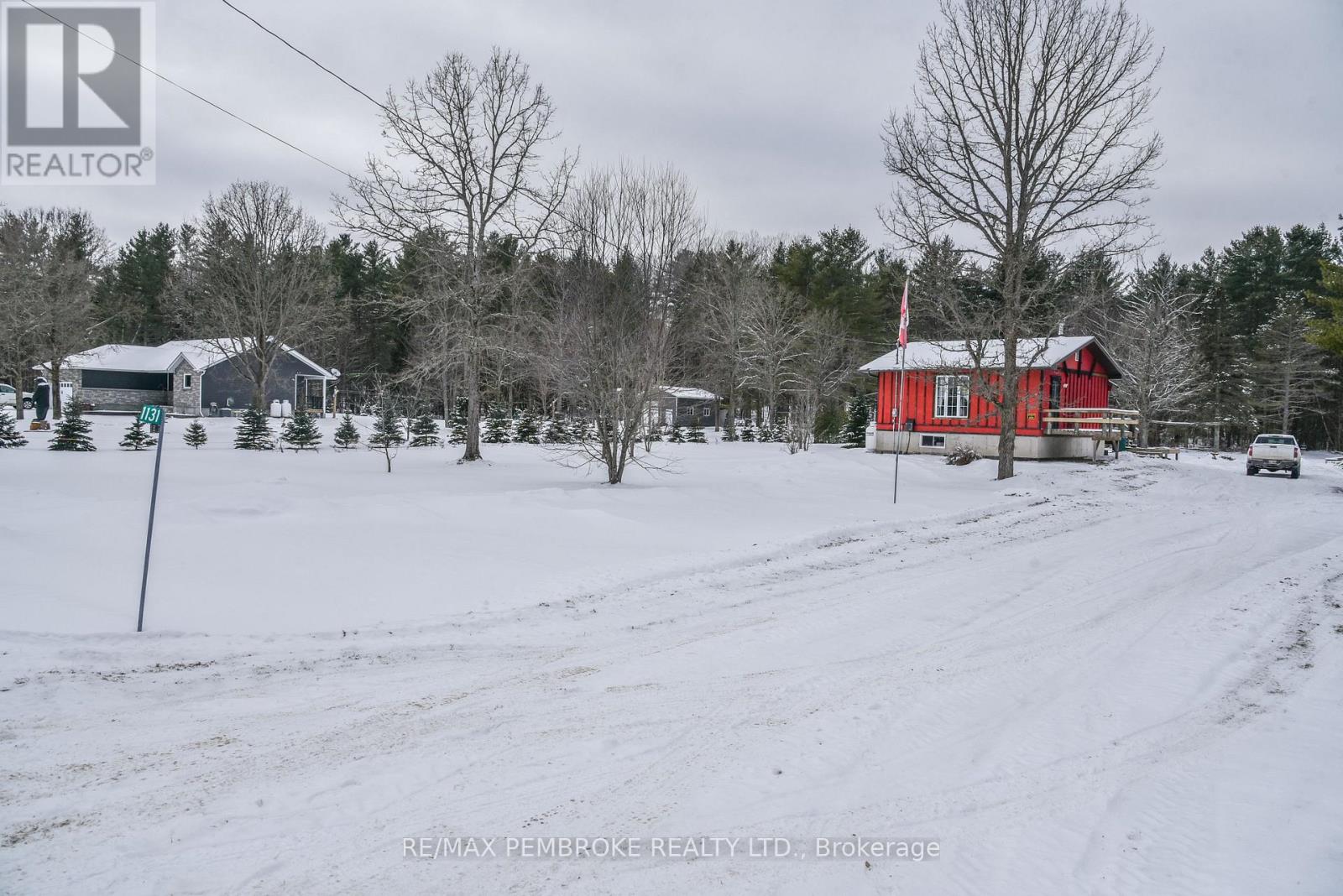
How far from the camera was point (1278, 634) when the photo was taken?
6762 mm

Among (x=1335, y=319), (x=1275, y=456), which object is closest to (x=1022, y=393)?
(x=1275, y=456)

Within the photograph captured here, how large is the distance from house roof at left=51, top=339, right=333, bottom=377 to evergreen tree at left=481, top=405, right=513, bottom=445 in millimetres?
14394

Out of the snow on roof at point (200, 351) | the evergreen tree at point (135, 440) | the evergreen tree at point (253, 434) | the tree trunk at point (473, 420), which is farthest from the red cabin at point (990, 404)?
the snow on roof at point (200, 351)

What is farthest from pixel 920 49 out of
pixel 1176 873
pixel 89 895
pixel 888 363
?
pixel 89 895

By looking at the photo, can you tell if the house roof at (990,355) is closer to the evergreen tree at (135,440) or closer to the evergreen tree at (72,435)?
the evergreen tree at (135,440)

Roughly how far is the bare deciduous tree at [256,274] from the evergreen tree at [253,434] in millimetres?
9489

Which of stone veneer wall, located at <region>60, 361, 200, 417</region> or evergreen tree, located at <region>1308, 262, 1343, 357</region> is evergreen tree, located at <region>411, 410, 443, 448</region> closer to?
stone veneer wall, located at <region>60, 361, 200, 417</region>

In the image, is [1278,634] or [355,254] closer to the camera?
[1278,634]

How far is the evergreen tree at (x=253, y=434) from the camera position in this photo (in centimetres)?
2723

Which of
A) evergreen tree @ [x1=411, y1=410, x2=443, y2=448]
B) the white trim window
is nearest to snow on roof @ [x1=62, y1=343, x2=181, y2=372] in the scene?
evergreen tree @ [x1=411, y1=410, x2=443, y2=448]

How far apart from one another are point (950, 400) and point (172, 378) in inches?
1804

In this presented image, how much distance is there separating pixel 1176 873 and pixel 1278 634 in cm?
481

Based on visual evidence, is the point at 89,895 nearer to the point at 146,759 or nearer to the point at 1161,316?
the point at 146,759

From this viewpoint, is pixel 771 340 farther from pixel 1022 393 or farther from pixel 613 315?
pixel 613 315
